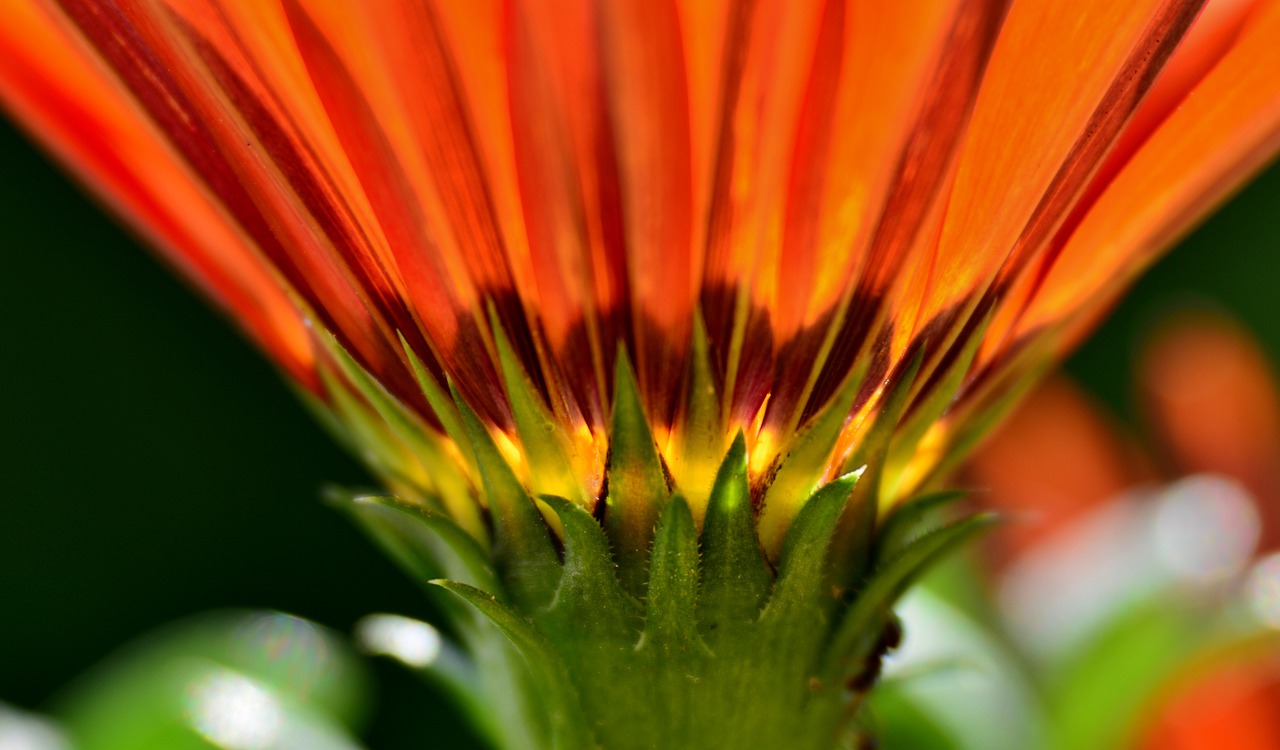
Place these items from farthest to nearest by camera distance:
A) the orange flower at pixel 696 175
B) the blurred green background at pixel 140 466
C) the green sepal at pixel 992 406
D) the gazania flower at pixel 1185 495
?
1. the blurred green background at pixel 140 466
2. the gazania flower at pixel 1185 495
3. the green sepal at pixel 992 406
4. the orange flower at pixel 696 175

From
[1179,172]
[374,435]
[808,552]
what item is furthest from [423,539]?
[1179,172]

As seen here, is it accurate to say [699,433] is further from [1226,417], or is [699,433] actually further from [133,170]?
[1226,417]

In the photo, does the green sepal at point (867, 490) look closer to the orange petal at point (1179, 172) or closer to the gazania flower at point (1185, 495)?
the orange petal at point (1179, 172)

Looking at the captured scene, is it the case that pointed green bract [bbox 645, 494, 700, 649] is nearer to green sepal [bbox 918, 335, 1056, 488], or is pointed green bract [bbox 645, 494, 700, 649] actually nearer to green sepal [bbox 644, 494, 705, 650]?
green sepal [bbox 644, 494, 705, 650]

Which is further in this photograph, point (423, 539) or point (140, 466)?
point (140, 466)

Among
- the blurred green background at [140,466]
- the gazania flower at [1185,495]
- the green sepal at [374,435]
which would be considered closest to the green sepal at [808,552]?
the green sepal at [374,435]

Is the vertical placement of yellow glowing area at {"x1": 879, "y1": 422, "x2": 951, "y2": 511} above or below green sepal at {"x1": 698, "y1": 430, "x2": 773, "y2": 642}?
above

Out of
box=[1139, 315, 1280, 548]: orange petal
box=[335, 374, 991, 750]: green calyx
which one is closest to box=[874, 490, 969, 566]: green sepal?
box=[335, 374, 991, 750]: green calyx
